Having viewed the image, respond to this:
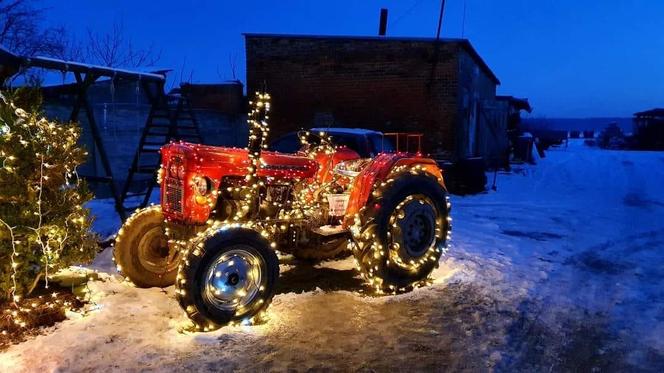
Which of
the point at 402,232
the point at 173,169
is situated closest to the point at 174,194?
the point at 173,169

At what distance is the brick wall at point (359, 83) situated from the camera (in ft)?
47.3

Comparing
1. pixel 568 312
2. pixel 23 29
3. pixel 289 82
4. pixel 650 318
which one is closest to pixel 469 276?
pixel 568 312

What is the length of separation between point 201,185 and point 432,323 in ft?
7.86

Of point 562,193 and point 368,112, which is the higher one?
point 368,112

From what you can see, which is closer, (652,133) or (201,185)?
(201,185)

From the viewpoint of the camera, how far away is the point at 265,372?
3904mm

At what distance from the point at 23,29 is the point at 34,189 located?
19504mm

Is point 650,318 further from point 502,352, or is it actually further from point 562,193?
point 562,193

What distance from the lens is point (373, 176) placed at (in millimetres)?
5797

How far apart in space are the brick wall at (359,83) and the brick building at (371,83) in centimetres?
2

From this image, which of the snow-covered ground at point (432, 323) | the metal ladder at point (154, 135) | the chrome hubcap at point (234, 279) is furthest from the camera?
the metal ladder at point (154, 135)

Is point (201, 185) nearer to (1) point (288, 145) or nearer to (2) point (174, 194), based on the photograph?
(2) point (174, 194)

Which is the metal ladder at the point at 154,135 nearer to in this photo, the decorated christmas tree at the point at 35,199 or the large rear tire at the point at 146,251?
the large rear tire at the point at 146,251

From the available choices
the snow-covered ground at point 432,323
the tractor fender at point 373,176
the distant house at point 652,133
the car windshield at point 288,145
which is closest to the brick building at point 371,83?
the car windshield at point 288,145
